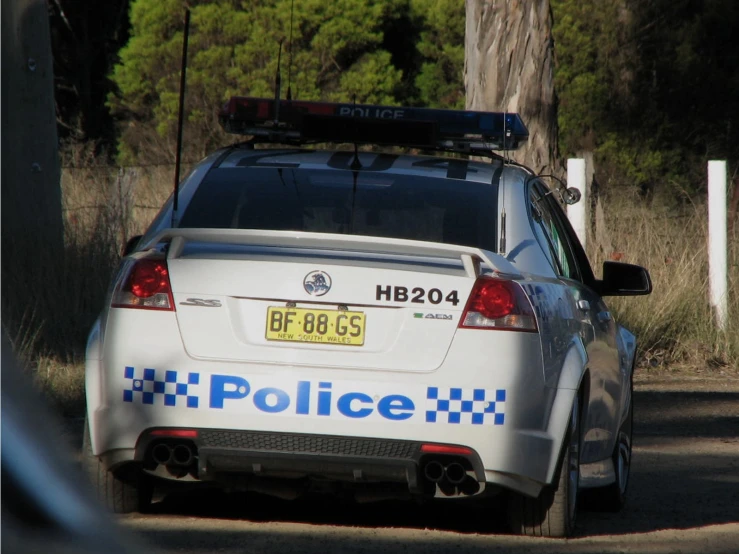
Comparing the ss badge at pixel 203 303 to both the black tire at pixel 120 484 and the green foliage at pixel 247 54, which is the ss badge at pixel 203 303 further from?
the green foliage at pixel 247 54

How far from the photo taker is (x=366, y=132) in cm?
555

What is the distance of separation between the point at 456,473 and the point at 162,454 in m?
1.03

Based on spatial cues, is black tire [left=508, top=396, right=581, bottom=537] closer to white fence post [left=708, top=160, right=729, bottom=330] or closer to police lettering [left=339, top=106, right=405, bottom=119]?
police lettering [left=339, top=106, right=405, bottom=119]

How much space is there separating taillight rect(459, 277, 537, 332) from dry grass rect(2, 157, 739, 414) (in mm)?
4622

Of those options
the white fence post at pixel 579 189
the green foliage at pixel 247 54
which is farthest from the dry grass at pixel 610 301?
the green foliage at pixel 247 54

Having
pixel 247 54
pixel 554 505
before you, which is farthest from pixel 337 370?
pixel 247 54

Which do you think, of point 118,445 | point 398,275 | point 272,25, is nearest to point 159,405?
point 118,445

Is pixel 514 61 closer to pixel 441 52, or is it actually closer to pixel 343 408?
pixel 343 408

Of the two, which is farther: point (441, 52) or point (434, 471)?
point (441, 52)

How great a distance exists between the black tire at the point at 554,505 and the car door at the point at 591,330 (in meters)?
0.34

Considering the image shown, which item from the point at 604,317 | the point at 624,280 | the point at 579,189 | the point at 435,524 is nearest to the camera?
the point at 435,524

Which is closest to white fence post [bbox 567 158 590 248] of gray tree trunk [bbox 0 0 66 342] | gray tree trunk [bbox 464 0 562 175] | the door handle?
gray tree trunk [bbox 464 0 562 175]

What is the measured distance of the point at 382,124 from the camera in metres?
5.59

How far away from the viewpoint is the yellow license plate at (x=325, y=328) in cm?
473
